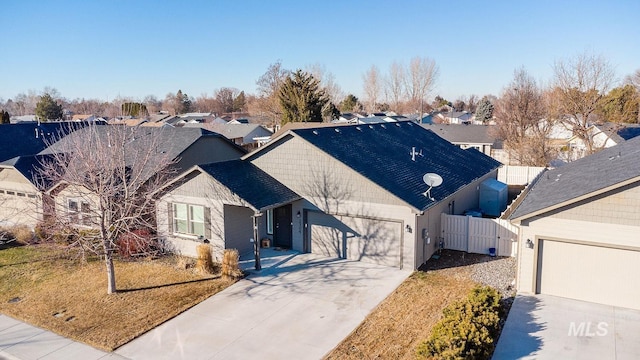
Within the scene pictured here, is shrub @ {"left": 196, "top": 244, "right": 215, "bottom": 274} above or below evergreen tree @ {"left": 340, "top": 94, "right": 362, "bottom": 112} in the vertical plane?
below

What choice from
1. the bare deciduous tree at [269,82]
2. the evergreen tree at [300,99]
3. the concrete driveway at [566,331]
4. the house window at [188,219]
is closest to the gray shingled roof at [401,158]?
the concrete driveway at [566,331]

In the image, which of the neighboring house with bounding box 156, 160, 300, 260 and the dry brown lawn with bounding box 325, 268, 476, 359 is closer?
the dry brown lawn with bounding box 325, 268, 476, 359

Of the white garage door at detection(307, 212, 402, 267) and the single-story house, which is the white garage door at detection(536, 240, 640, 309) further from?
the white garage door at detection(307, 212, 402, 267)

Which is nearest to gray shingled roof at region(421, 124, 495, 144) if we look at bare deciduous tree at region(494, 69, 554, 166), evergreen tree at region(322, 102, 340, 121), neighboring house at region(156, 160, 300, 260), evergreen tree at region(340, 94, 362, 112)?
bare deciduous tree at region(494, 69, 554, 166)

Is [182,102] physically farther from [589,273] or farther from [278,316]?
[589,273]

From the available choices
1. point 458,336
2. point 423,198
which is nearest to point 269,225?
point 423,198

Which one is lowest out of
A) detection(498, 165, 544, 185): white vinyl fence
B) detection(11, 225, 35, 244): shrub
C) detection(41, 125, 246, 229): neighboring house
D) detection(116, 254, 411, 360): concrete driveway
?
detection(116, 254, 411, 360): concrete driveway

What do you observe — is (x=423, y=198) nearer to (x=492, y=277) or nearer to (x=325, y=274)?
(x=492, y=277)

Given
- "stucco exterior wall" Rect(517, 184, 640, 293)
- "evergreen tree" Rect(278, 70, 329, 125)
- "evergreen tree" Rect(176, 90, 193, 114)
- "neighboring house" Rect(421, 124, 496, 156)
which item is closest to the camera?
"stucco exterior wall" Rect(517, 184, 640, 293)
